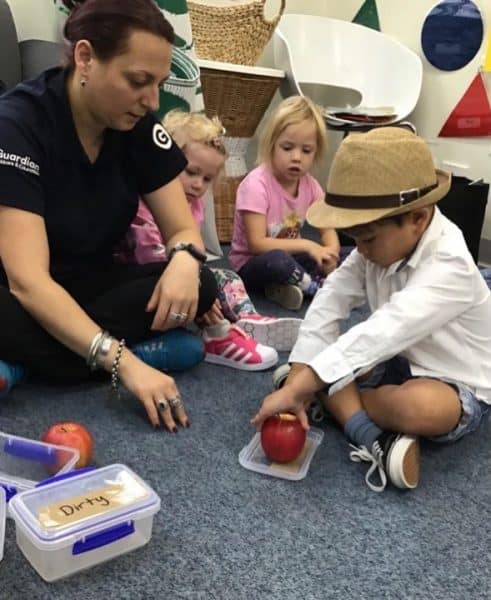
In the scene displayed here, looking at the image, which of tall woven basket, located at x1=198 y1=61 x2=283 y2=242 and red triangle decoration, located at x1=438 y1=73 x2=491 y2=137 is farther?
red triangle decoration, located at x1=438 y1=73 x2=491 y2=137

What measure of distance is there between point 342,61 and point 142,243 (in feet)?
5.42

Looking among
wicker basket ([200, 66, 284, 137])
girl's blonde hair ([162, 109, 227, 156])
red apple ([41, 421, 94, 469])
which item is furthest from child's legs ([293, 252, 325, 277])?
red apple ([41, 421, 94, 469])

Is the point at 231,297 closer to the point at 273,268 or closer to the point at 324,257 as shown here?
the point at 273,268

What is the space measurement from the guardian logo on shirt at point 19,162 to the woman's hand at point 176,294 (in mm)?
273

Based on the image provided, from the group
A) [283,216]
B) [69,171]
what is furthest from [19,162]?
[283,216]

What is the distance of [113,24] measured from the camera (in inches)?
38.7

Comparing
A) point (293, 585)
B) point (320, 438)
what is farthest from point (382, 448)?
point (293, 585)

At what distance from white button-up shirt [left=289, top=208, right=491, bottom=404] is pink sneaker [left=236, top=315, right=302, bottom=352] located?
0.24 metres

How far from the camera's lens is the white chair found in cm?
255

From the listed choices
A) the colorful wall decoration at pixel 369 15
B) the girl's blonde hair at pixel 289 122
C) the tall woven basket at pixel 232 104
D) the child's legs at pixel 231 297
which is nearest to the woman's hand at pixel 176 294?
the child's legs at pixel 231 297

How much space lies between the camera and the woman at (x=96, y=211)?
3.29ft

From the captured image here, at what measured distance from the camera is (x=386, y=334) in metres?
0.94

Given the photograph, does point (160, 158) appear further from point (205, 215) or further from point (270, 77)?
point (270, 77)

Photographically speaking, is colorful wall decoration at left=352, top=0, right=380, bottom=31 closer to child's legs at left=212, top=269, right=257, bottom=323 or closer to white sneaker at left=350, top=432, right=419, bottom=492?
child's legs at left=212, top=269, right=257, bottom=323
